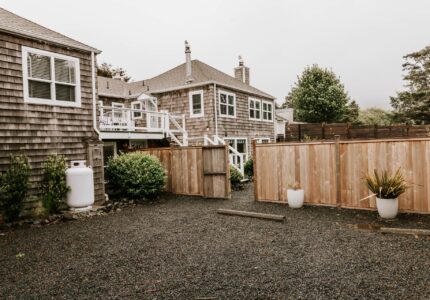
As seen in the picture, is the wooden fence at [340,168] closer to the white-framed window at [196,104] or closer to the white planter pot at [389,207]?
the white planter pot at [389,207]

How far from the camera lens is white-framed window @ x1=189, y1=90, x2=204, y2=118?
17.8 m

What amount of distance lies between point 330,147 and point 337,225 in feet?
8.15

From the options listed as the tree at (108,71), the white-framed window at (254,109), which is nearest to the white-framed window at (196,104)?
the white-framed window at (254,109)

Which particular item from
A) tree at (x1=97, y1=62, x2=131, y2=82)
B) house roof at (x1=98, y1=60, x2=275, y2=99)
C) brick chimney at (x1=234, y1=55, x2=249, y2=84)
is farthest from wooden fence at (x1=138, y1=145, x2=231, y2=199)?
tree at (x1=97, y1=62, x2=131, y2=82)

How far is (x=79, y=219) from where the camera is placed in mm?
7992

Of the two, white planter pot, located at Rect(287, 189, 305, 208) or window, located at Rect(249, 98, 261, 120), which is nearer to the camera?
white planter pot, located at Rect(287, 189, 305, 208)

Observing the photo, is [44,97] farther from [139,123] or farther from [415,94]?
[415,94]

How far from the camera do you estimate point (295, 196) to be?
8320 millimetres

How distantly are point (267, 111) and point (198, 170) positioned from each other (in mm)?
13447

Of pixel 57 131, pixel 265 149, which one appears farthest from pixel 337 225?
pixel 57 131

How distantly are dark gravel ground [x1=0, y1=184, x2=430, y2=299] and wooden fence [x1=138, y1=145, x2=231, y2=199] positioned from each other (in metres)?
3.05

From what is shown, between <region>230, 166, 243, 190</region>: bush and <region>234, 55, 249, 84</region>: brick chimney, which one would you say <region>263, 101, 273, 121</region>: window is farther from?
<region>230, 166, 243, 190</region>: bush

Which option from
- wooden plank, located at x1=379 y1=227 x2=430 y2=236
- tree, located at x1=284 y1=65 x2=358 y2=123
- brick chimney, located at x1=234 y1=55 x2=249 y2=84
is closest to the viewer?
wooden plank, located at x1=379 y1=227 x2=430 y2=236

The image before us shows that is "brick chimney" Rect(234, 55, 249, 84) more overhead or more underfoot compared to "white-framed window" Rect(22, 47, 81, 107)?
more overhead
